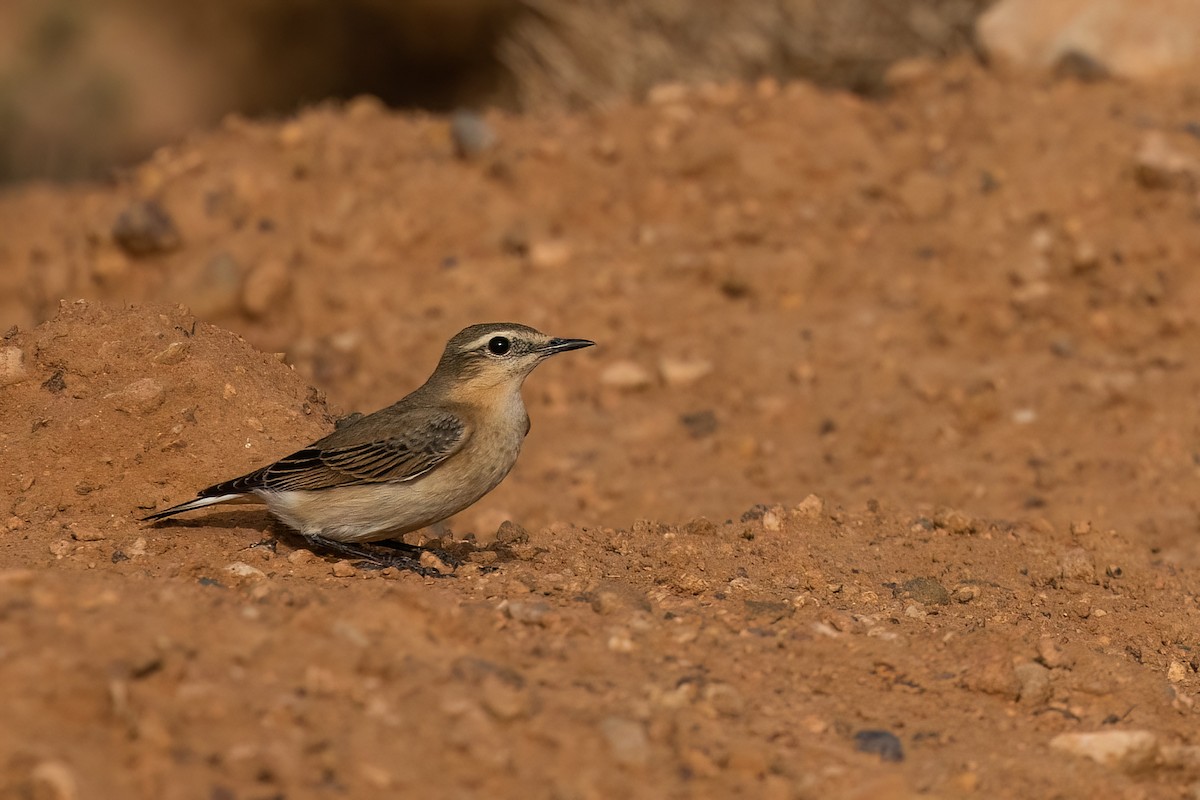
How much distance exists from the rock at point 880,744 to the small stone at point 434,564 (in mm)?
2132

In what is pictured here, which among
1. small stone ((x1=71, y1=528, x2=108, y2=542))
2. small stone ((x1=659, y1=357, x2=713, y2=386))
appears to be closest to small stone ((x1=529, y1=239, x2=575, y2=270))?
small stone ((x1=659, y1=357, x2=713, y2=386))

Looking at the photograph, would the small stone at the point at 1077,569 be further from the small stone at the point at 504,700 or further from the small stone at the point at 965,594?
the small stone at the point at 504,700

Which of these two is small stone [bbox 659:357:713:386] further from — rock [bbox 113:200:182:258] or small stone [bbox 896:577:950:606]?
rock [bbox 113:200:182:258]

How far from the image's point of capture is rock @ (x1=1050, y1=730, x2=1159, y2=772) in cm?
499

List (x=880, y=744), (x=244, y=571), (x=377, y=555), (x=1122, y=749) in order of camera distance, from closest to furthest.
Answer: (x=880, y=744), (x=1122, y=749), (x=244, y=571), (x=377, y=555)

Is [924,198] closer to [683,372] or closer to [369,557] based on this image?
[683,372]

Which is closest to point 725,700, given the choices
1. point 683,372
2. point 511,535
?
point 511,535

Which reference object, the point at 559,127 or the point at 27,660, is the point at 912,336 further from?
the point at 27,660

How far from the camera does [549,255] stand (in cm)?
1241

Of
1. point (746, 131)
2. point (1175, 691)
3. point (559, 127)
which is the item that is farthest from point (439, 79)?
point (1175, 691)

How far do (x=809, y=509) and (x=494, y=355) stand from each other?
5.99 feet

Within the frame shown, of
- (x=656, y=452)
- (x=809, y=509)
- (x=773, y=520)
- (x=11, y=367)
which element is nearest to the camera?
(x=11, y=367)

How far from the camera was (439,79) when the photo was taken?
884 inches

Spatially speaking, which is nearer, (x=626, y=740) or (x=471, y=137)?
(x=626, y=740)
